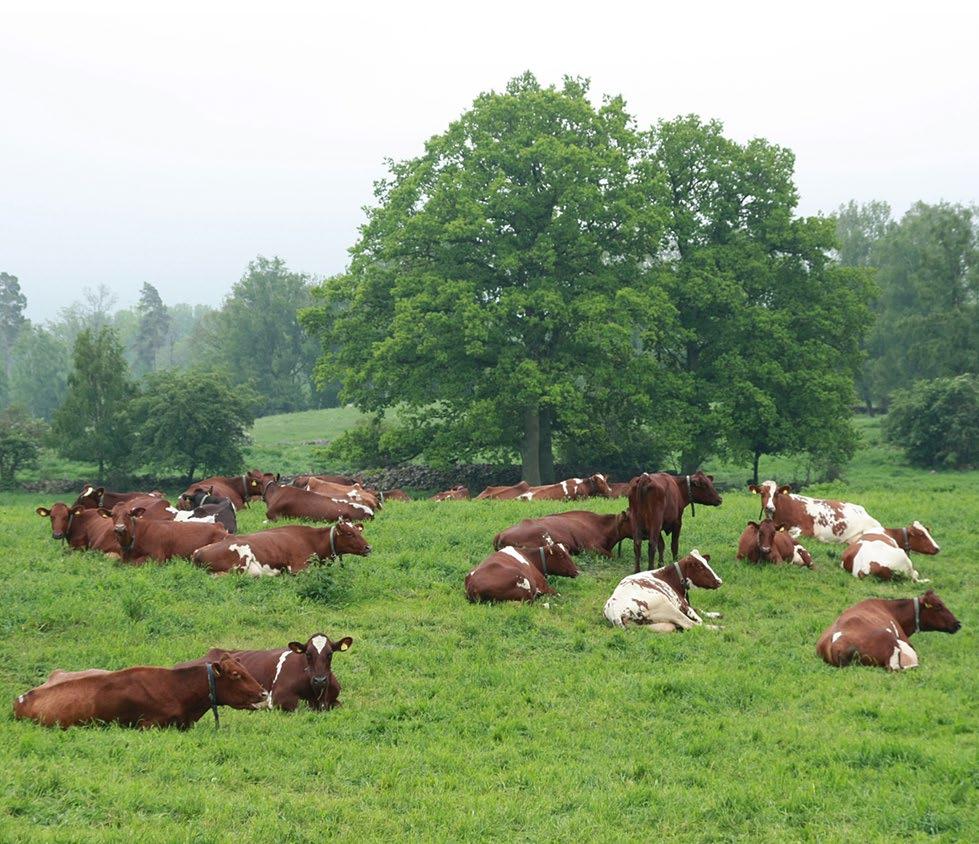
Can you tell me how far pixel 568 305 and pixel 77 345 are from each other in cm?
3273

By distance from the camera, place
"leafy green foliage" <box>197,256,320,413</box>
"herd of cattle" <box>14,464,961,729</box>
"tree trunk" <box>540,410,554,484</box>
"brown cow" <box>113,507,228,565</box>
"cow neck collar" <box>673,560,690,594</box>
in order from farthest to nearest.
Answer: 1. "leafy green foliage" <box>197,256,320,413</box>
2. "tree trunk" <box>540,410,554,484</box>
3. "brown cow" <box>113,507,228,565</box>
4. "cow neck collar" <box>673,560,690,594</box>
5. "herd of cattle" <box>14,464,961,729</box>

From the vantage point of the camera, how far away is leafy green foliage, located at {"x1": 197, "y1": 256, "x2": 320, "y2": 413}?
92.1m

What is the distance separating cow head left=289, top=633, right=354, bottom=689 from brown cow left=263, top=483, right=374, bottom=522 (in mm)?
9370

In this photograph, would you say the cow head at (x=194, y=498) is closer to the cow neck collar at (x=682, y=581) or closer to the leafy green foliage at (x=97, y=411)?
the cow neck collar at (x=682, y=581)

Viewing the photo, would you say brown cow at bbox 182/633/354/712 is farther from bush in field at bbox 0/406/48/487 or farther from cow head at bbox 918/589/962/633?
bush in field at bbox 0/406/48/487

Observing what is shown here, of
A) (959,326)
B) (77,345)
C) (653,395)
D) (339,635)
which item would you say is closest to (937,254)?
(959,326)

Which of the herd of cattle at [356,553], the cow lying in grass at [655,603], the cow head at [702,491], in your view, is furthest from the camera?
the cow head at [702,491]

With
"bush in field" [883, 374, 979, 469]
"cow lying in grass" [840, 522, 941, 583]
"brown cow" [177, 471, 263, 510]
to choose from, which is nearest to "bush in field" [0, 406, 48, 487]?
"brown cow" [177, 471, 263, 510]

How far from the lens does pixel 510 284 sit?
3569 centimetres

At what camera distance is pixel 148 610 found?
1293cm

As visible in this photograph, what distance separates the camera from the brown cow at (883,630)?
38.8 ft

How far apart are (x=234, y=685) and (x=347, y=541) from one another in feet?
22.1

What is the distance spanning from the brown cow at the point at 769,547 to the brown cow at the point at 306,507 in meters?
7.71

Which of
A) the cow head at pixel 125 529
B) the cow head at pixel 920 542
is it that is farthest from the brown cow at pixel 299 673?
the cow head at pixel 920 542
